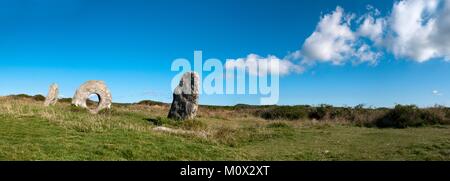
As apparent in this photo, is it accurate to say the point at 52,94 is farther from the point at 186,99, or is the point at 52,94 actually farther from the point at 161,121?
the point at 161,121

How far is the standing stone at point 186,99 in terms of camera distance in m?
27.2

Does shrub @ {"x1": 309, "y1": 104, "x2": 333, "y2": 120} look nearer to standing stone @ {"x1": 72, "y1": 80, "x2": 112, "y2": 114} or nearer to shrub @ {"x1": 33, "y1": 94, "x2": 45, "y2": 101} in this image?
standing stone @ {"x1": 72, "y1": 80, "x2": 112, "y2": 114}

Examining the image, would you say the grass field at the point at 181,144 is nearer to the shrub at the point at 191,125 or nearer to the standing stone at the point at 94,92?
the shrub at the point at 191,125

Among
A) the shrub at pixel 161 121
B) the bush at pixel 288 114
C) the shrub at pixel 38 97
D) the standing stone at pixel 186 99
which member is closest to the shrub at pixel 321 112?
the bush at pixel 288 114

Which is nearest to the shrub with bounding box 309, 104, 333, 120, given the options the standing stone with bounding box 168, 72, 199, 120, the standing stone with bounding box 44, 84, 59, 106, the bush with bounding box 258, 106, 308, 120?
the bush with bounding box 258, 106, 308, 120

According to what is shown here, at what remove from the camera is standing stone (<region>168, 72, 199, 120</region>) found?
89.3 feet

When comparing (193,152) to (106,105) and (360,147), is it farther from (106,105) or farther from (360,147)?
(106,105)

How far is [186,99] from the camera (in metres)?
27.4
